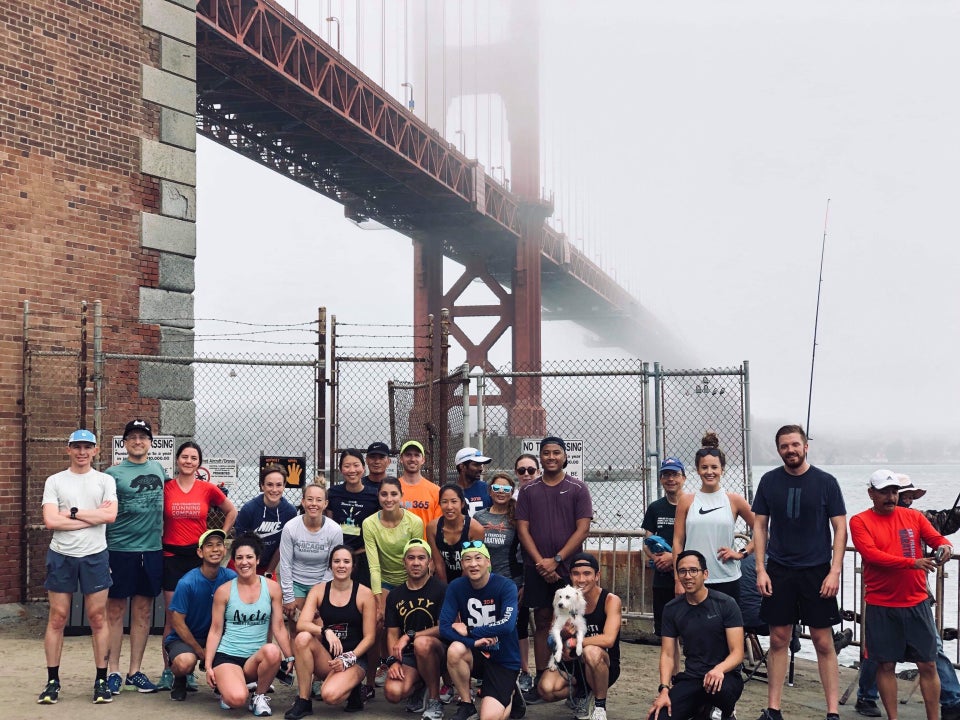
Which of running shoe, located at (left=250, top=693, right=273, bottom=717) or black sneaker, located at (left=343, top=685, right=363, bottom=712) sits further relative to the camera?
black sneaker, located at (left=343, top=685, right=363, bottom=712)

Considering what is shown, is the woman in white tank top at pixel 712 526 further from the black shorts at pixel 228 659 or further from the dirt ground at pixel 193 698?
the black shorts at pixel 228 659

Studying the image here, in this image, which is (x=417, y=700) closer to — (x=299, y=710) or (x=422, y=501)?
(x=299, y=710)

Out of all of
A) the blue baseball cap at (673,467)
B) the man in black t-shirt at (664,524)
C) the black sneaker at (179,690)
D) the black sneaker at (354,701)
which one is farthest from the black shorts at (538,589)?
the black sneaker at (179,690)

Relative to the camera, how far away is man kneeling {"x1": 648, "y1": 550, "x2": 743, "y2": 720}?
6.02 m

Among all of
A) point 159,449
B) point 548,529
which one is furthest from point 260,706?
point 159,449

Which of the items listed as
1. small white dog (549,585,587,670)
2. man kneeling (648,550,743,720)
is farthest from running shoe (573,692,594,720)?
man kneeling (648,550,743,720)

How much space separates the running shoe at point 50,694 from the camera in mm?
6746

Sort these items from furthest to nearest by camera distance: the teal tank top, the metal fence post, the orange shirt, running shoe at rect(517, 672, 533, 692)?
the metal fence post → the orange shirt → running shoe at rect(517, 672, 533, 692) → the teal tank top

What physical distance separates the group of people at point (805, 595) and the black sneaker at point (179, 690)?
2.93 meters

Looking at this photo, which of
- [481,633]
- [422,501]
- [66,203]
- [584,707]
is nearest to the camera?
[481,633]

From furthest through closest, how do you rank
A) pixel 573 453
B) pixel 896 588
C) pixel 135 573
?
pixel 573 453
pixel 135 573
pixel 896 588

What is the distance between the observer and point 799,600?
6312 millimetres

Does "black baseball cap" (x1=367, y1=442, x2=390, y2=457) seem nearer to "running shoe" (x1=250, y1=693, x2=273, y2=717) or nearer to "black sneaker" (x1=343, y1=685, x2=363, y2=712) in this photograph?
"black sneaker" (x1=343, y1=685, x2=363, y2=712)

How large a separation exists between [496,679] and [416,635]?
22.1 inches
